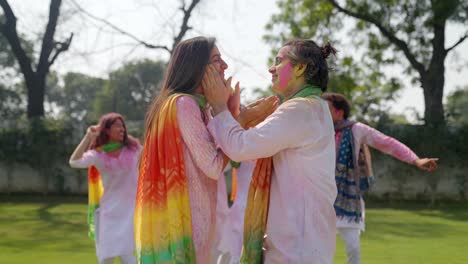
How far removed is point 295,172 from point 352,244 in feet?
12.1

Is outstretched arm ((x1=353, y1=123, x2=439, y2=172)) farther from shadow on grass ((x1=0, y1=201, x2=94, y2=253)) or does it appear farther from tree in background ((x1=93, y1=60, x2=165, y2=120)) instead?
tree in background ((x1=93, y1=60, x2=165, y2=120))

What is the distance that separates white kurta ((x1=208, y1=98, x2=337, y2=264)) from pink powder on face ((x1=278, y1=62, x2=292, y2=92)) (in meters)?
0.20

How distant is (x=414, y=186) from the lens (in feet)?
60.7

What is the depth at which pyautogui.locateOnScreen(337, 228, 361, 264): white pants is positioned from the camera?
255 inches

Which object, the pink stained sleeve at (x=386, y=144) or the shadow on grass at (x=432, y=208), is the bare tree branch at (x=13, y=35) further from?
the pink stained sleeve at (x=386, y=144)

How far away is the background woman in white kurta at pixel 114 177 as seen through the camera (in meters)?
7.15

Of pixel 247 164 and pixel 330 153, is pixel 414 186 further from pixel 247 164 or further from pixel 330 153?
pixel 330 153

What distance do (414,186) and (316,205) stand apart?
52.8ft

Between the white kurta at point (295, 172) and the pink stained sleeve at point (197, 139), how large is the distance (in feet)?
0.18

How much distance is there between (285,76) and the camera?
3.35 meters

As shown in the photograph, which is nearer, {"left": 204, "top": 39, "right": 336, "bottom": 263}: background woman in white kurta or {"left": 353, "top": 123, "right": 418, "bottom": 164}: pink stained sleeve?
{"left": 204, "top": 39, "right": 336, "bottom": 263}: background woman in white kurta

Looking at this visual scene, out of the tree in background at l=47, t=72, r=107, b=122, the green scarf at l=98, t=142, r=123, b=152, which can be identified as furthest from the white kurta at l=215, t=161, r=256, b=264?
the tree in background at l=47, t=72, r=107, b=122

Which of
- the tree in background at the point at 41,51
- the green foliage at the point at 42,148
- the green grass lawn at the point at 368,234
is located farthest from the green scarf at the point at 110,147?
the tree in background at the point at 41,51

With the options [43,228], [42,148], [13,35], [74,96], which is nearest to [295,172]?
[43,228]
